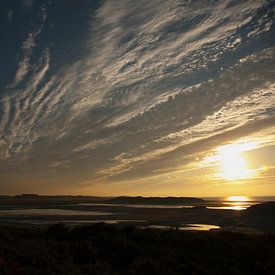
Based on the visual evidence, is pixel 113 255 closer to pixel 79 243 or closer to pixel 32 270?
pixel 79 243

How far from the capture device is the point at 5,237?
82.0 ft

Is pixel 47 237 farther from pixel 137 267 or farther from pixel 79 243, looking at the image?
pixel 137 267

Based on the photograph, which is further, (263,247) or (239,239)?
(239,239)

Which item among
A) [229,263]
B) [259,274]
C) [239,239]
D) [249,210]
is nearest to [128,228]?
[239,239]

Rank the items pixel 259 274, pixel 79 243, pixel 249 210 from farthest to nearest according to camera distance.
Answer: pixel 249 210, pixel 79 243, pixel 259 274

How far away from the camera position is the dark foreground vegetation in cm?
1759

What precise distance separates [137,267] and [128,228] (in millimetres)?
10488

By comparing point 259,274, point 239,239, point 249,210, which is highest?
point 249,210

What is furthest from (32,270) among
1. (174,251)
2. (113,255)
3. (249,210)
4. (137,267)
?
(249,210)

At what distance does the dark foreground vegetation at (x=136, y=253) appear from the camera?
57.7 feet

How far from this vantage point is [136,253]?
2217 cm

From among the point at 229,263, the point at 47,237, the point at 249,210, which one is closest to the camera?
the point at 229,263

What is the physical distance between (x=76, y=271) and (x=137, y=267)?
3.68 metres

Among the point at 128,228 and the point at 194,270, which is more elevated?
the point at 128,228
